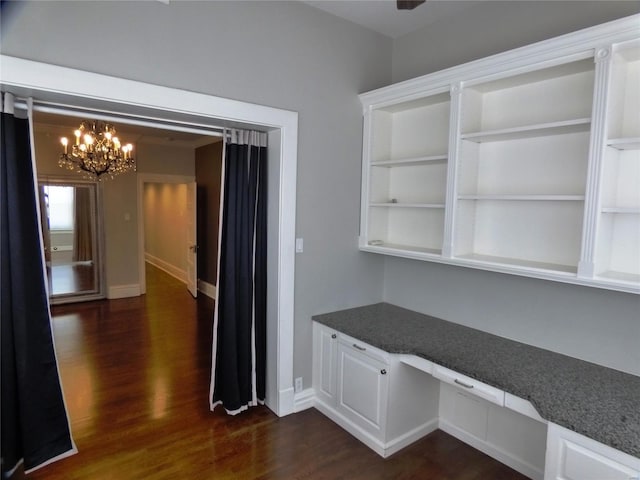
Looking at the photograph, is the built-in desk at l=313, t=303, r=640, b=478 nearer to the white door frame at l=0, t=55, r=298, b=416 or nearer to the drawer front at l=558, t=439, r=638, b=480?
the drawer front at l=558, t=439, r=638, b=480

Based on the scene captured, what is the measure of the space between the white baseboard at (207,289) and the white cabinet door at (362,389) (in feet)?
13.9

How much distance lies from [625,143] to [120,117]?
2694mm

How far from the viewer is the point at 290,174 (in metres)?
2.72

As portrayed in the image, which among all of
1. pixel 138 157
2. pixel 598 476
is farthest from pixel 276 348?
pixel 138 157

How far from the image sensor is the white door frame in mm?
1853

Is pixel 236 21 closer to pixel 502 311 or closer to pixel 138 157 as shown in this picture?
pixel 502 311

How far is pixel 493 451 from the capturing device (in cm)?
246

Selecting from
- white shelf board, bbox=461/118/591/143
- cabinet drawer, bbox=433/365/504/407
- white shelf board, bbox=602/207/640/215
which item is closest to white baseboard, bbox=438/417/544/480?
cabinet drawer, bbox=433/365/504/407

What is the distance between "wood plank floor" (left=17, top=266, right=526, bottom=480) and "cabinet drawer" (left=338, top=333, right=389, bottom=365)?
623 mm

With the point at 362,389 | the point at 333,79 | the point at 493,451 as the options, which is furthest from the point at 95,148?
the point at 493,451

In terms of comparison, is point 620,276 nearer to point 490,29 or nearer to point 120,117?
point 490,29

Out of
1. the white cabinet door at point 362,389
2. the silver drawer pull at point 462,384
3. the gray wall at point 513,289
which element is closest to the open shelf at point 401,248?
the gray wall at point 513,289

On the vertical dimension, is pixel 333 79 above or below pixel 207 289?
above

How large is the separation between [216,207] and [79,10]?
4.51 metres
